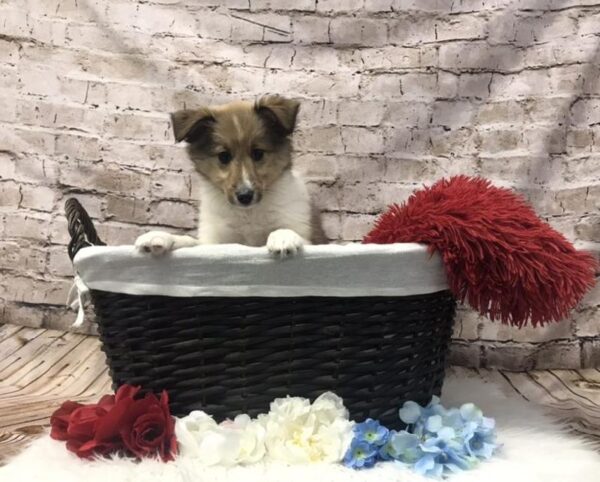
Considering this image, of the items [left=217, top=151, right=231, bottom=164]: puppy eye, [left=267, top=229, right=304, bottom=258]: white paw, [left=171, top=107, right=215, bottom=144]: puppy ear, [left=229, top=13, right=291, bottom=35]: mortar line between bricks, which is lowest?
[left=267, top=229, right=304, bottom=258]: white paw

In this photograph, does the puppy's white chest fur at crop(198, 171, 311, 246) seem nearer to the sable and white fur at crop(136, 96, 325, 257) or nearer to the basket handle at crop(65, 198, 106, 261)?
the sable and white fur at crop(136, 96, 325, 257)

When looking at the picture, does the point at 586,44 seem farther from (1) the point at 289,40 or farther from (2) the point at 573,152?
(1) the point at 289,40

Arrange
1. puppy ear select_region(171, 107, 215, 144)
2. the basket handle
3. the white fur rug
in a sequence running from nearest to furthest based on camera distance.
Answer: the white fur rug → the basket handle → puppy ear select_region(171, 107, 215, 144)

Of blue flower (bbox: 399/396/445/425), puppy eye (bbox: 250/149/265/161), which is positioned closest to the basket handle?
puppy eye (bbox: 250/149/265/161)

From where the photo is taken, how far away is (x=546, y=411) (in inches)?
93.9

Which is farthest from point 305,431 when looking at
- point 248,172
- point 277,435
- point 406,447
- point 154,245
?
point 248,172

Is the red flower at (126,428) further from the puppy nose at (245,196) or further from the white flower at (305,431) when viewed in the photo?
the puppy nose at (245,196)

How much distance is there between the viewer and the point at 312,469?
1.72 metres

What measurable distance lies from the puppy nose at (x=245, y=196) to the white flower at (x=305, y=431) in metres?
0.87

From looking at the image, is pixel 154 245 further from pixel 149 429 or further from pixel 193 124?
pixel 193 124

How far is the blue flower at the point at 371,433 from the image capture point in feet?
5.83

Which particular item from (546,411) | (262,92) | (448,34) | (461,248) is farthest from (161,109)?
(546,411)

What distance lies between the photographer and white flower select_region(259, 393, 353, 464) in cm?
176

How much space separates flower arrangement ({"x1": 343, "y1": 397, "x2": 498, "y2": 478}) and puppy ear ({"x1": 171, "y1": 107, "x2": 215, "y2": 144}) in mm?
1278
